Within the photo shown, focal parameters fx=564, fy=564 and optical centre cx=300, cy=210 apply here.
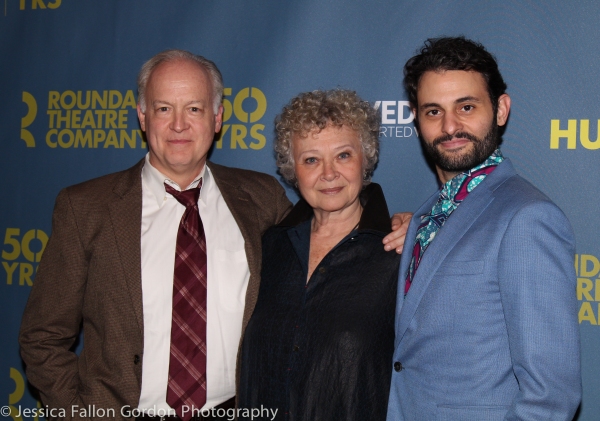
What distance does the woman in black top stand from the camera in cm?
201

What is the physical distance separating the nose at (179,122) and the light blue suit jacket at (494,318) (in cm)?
110

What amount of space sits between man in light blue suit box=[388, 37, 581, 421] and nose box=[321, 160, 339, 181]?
357mm

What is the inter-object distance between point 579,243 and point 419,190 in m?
0.78

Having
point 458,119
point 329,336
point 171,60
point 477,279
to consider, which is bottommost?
point 329,336

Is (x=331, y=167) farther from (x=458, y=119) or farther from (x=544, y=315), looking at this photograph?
(x=544, y=315)

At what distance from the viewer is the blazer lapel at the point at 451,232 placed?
1.71 meters

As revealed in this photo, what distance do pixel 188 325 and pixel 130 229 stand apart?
1.42 ft

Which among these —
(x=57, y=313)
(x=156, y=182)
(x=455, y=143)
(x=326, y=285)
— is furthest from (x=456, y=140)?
(x=57, y=313)

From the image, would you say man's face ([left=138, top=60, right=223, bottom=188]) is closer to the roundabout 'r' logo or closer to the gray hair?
the gray hair

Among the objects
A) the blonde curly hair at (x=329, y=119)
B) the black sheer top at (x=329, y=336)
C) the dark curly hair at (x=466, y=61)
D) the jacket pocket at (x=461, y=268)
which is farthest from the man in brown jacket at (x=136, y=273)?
the dark curly hair at (x=466, y=61)

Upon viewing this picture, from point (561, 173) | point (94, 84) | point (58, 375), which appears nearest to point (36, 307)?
point (58, 375)

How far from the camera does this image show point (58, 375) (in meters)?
2.14

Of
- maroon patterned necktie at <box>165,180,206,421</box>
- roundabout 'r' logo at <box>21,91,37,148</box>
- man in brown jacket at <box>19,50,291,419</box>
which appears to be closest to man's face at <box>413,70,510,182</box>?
man in brown jacket at <box>19,50,291,419</box>

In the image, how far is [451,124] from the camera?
1.85 m
